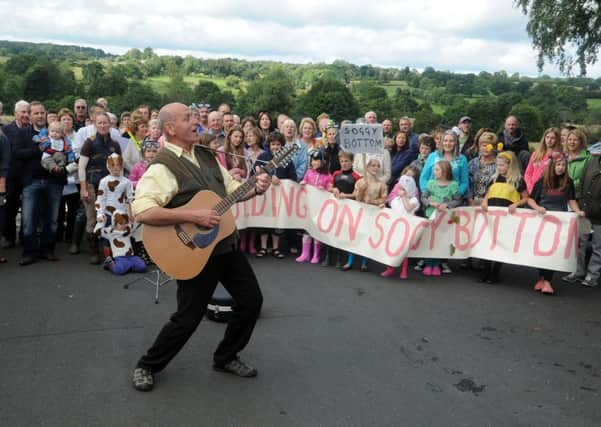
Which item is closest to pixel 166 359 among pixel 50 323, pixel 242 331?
pixel 242 331

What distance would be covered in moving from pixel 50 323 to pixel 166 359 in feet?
6.51

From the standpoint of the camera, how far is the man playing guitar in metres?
3.90

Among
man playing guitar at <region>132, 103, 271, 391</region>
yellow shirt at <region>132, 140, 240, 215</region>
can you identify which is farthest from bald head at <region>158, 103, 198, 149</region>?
yellow shirt at <region>132, 140, 240, 215</region>

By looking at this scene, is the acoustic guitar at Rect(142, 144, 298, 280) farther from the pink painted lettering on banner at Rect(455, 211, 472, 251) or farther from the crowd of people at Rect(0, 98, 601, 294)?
the pink painted lettering on banner at Rect(455, 211, 472, 251)

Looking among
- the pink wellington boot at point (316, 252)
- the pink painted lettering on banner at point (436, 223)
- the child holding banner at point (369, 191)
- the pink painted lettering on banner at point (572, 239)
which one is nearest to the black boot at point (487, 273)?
the pink painted lettering on banner at point (436, 223)

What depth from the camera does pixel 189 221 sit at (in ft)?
12.9

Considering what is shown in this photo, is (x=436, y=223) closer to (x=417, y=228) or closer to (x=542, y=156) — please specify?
(x=417, y=228)

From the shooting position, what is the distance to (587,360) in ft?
16.8

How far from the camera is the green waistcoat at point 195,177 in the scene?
3.97m

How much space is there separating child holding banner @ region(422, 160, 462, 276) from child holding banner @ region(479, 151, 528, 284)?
43cm

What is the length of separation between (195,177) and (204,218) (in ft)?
1.13

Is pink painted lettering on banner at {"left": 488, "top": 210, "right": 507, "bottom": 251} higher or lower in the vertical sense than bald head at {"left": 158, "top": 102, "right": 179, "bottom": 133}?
lower

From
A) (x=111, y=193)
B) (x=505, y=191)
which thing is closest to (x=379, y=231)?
(x=505, y=191)

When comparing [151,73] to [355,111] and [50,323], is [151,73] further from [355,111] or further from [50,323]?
[50,323]
